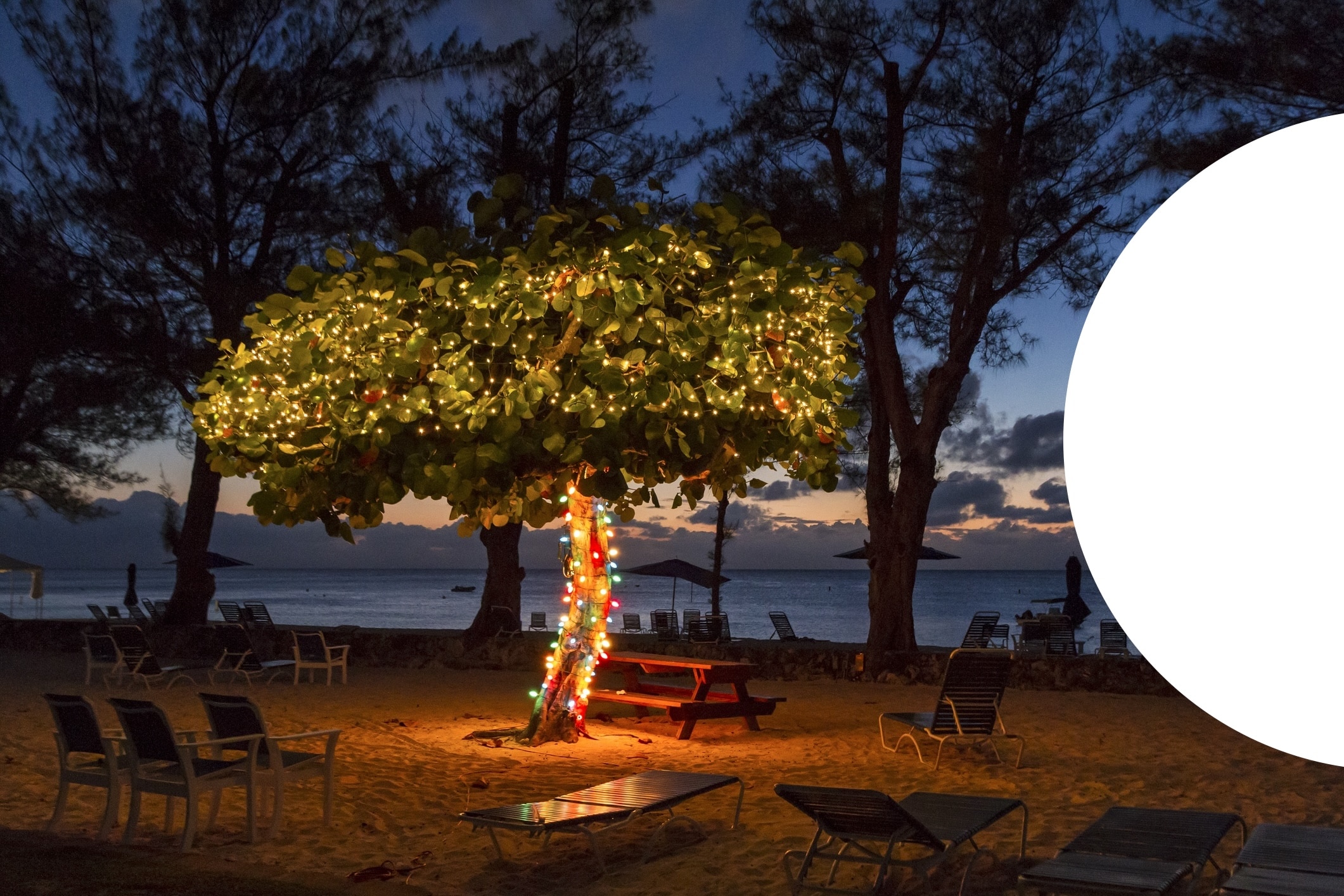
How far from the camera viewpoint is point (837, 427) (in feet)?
22.7

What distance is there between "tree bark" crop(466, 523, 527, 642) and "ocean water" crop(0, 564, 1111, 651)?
14.7 m

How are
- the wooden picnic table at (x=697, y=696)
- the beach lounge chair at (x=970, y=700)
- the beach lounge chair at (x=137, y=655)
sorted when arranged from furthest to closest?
the beach lounge chair at (x=137, y=655) < the wooden picnic table at (x=697, y=696) < the beach lounge chair at (x=970, y=700)

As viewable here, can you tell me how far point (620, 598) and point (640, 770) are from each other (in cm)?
1870

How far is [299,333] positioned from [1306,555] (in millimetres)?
6203

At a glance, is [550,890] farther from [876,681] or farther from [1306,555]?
[876,681]

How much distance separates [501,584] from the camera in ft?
51.8

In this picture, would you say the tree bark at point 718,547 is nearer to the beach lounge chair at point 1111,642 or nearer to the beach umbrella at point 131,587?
the beach lounge chair at point 1111,642

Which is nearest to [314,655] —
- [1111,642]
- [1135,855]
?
[1135,855]

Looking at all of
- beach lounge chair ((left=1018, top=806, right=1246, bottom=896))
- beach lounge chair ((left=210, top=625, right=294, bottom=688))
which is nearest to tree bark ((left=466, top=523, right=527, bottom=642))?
beach lounge chair ((left=210, top=625, right=294, bottom=688))

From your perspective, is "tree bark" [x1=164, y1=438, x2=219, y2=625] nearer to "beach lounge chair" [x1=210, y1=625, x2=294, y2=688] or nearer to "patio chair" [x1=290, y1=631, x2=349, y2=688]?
"beach lounge chair" [x1=210, y1=625, x2=294, y2=688]

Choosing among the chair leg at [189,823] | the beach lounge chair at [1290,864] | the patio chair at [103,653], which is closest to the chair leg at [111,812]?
the chair leg at [189,823]

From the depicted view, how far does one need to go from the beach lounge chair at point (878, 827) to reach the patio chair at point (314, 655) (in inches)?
324

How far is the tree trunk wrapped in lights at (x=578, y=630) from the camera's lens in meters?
8.17
